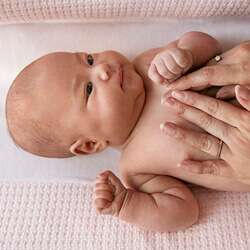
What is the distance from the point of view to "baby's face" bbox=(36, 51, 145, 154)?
127 centimetres

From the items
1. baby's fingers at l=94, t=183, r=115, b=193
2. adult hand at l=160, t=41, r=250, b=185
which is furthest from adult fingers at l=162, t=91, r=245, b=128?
baby's fingers at l=94, t=183, r=115, b=193

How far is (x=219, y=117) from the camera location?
1.12 m

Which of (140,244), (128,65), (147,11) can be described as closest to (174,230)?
(140,244)

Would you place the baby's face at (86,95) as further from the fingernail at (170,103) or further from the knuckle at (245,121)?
the knuckle at (245,121)

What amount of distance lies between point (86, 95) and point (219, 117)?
54 centimetres

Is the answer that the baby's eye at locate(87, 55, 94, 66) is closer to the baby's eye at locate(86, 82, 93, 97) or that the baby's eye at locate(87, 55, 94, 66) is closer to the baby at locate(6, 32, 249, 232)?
the baby at locate(6, 32, 249, 232)

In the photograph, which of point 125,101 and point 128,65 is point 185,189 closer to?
point 125,101

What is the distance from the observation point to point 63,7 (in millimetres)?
1492

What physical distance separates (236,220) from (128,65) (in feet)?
2.73

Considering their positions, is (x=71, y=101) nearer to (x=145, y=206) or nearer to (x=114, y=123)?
(x=114, y=123)

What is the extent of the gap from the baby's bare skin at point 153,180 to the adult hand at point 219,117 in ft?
0.35

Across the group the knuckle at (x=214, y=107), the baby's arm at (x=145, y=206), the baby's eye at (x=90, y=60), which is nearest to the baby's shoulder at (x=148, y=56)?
the baby's eye at (x=90, y=60)

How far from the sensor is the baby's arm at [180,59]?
3.69ft

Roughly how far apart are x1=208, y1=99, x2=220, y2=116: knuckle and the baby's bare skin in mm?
180
